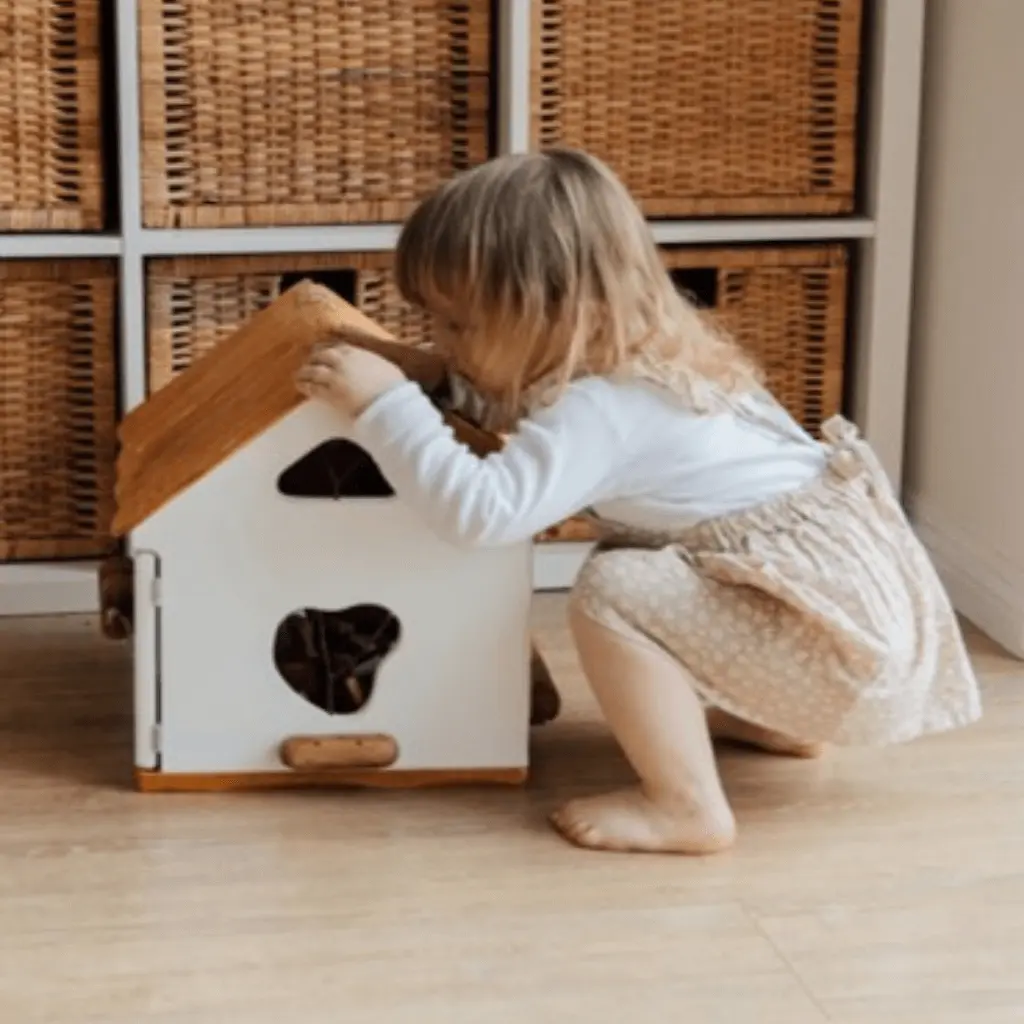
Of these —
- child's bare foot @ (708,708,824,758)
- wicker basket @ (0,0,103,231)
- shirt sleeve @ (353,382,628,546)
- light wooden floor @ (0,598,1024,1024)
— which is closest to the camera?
light wooden floor @ (0,598,1024,1024)

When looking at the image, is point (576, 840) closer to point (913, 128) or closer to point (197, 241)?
point (197, 241)

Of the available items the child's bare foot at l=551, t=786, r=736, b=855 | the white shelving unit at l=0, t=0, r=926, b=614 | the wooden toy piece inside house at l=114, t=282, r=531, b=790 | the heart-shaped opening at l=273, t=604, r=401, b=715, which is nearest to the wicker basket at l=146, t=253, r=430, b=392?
the white shelving unit at l=0, t=0, r=926, b=614

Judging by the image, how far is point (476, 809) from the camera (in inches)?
71.2

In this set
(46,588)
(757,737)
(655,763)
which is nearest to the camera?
(655,763)

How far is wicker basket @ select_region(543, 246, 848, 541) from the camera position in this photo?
233 centimetres

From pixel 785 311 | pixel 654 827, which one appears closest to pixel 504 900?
pixel 654 827

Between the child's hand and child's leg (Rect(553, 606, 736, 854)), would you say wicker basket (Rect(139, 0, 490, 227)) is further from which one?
child's leg (Rect(553, 606, 736, 854))

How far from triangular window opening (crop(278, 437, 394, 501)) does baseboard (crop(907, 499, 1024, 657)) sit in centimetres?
68

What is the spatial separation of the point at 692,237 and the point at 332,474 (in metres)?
0.60

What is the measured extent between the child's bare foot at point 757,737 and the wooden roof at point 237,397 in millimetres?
351

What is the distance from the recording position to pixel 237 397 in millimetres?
1840

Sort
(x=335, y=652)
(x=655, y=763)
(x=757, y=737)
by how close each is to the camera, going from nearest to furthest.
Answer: (x=655, y=763) < (x=335, y=652) < (x=757, y=737)

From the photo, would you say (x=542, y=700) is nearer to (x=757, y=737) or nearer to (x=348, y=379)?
(x=757, y=737)

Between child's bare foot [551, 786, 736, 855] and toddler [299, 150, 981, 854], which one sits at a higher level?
toddler [299, 150, 981, 854]
